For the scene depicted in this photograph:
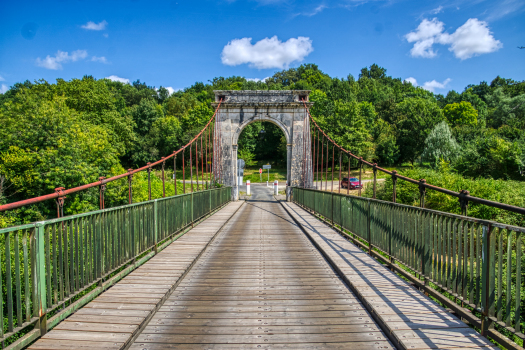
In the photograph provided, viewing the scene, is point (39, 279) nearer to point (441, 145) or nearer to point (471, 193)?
point (471, 193)

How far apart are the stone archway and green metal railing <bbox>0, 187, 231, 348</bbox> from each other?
12.9m

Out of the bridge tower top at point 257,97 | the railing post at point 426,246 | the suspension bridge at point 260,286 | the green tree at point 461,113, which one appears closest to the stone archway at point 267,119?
the bridge tower top at point 257,97

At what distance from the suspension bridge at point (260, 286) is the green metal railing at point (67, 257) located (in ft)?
0.04

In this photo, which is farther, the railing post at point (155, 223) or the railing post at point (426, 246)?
the railing post at point (155, 223)

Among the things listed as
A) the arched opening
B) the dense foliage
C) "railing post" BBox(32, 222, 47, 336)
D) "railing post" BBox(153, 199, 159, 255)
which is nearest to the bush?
the dense foliage

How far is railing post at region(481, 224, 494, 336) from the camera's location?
201 centimetres

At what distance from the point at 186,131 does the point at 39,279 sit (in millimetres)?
37875

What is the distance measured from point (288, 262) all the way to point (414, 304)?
1.92 meters

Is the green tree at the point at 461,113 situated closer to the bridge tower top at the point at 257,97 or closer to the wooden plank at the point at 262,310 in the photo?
the bridge tower top at the point at 257,97

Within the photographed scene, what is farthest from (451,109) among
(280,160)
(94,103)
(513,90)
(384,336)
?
(384,336)

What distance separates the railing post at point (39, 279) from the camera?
2051mm

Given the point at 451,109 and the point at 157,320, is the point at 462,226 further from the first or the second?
the point at 451,109

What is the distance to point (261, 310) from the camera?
9.03 ft

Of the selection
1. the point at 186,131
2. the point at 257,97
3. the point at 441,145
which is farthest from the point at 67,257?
the point at 186,131
